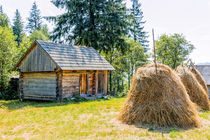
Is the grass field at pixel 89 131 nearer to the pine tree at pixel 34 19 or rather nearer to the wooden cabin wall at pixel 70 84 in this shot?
the wooden cabin wall at pixel 70 84

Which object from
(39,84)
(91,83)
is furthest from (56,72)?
(91,83)

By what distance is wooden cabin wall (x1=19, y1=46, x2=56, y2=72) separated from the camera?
1451 cm

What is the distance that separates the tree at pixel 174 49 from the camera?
32.8 meters

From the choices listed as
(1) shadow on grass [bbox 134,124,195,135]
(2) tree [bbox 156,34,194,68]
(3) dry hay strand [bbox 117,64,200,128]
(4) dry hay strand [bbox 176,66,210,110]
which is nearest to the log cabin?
(3) dry hay strand [bbox 117,64,200,128]

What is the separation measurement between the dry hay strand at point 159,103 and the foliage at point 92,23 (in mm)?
15488

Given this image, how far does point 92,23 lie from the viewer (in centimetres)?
2298

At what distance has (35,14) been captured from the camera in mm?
51438

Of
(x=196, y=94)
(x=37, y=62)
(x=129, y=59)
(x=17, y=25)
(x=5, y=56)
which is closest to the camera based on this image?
(x=196, y=94)

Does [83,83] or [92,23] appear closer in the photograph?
[83,83]

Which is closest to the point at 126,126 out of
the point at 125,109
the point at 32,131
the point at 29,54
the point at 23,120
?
the point at 125,109

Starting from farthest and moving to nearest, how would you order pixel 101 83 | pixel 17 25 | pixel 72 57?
pixel 17 25, pixel 101 83, pixel 72 57

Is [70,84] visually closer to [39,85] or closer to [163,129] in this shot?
[39,85]

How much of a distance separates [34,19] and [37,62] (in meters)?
41.5

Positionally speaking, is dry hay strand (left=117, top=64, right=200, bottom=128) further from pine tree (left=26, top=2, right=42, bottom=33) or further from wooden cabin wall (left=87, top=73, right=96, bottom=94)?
pine tree (left=26, top=2, right=42, bottom=33)
